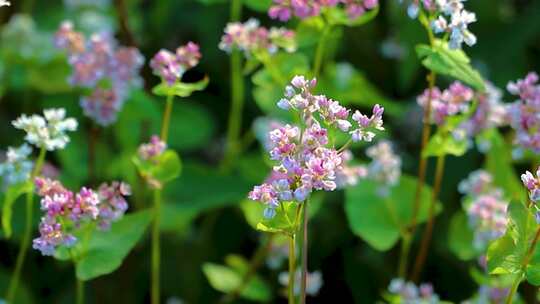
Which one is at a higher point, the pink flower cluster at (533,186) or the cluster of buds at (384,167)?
the pink flower cluster at (533,186)

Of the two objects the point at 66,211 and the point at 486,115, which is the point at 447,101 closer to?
the point at 486,115

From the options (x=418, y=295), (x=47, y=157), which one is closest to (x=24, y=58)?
(x=47, y=157)

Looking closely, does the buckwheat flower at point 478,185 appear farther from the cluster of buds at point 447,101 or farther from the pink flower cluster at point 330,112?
the pink flower cluster at point 330,112

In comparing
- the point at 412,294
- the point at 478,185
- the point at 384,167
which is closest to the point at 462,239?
the point at 478,185

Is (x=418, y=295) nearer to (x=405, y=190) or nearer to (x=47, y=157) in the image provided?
(x=405, y=190)

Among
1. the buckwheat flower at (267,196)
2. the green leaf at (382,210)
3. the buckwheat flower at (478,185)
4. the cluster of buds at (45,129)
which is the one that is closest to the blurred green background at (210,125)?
the green leaf at (382,210)

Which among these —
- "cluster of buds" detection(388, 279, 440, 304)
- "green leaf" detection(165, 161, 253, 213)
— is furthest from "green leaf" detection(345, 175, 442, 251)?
"green leaf" detection(165, 161, 253, 213)

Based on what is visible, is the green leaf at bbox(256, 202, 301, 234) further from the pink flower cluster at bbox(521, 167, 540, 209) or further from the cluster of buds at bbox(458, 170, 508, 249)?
the cluster of buds at bbox(458, 170, 508, 249)

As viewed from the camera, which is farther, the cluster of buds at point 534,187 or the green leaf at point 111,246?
the green leaf at point 111,246
